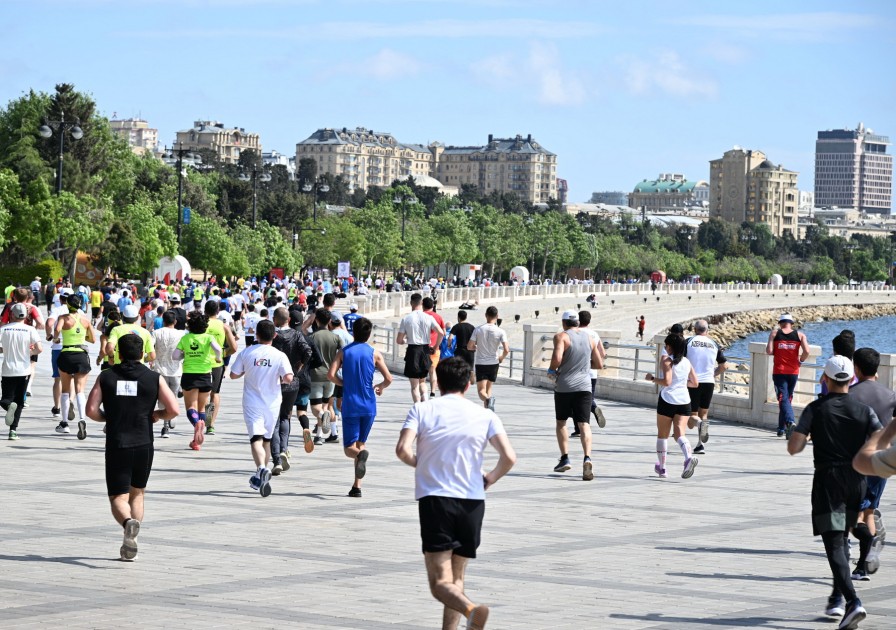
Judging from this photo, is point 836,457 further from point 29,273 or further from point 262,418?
point 29,273

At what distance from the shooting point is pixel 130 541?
9438 millimetres

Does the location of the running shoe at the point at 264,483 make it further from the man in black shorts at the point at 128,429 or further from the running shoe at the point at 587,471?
the running shoe at the point at 587,471

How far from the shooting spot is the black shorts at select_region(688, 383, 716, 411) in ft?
55.3

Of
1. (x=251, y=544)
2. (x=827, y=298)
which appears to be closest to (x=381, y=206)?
(x=827, y=298)

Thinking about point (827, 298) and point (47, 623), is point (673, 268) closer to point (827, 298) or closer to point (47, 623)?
point (827, 298)

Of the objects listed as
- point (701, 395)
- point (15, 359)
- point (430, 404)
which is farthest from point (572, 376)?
point (430, 404)

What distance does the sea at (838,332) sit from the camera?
94500 millimetres

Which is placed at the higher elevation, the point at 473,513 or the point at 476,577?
the point at 473,513

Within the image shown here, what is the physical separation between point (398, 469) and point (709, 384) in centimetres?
420

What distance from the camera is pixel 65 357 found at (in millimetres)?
16656

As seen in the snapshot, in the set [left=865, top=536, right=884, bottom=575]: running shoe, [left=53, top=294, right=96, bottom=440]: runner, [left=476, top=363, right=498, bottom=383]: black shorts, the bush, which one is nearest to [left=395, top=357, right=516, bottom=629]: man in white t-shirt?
[left=865, top=536, right=884, bottom=575]: running shoe

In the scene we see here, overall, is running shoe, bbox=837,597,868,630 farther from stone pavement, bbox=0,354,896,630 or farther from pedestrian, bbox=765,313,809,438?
pedestrian, bbox=765,313,809,438

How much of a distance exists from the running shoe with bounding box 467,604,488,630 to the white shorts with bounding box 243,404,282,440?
6097 millimetres

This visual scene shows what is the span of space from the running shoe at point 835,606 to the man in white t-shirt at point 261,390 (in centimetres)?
557
